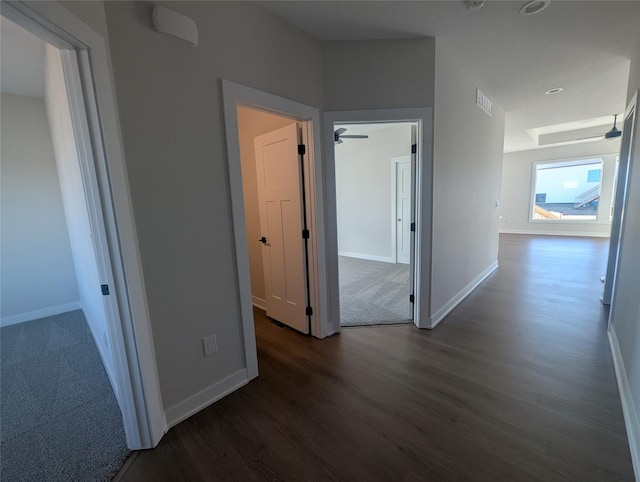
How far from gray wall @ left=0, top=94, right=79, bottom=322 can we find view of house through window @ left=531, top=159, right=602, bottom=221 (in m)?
12.2

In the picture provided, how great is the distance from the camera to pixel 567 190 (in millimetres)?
8648

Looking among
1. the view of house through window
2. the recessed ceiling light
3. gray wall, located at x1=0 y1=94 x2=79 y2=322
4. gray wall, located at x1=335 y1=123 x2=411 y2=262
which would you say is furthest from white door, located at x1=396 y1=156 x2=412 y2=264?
the view of house through window

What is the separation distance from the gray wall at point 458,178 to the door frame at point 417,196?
11 cm

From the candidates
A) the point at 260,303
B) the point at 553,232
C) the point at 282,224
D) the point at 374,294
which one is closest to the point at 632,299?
the point at 374,294

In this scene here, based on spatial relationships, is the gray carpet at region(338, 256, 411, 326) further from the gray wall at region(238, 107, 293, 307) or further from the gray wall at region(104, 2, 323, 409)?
the gray wall at region(104, 2, 323, 409)

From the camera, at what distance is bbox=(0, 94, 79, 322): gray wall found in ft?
10.6

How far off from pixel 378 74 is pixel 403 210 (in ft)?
11.4

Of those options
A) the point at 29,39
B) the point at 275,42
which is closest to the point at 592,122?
the point at 275,42

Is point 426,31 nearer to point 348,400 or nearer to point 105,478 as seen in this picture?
point 348,400

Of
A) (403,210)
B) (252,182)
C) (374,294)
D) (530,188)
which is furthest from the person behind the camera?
(530,188)

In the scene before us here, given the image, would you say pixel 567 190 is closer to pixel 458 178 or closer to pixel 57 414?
pixel 458 178

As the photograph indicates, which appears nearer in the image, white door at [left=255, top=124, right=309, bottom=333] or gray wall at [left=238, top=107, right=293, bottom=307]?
white door at [left=255, top=124, right=309, bottom=333]

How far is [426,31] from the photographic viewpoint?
2.33m

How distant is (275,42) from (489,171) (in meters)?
3.73
